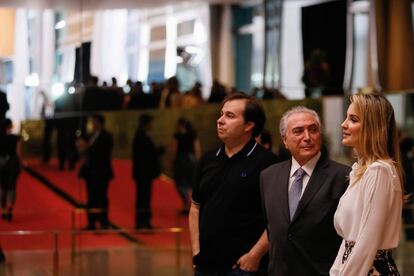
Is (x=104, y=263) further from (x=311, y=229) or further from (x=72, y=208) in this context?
(x=311, y=229)

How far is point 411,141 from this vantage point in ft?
35.6

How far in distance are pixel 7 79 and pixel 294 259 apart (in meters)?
5.66

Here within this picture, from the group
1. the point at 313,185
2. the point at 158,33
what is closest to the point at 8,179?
the point at 158,33

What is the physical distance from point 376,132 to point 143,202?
631 cm

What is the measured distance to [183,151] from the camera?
10414mm

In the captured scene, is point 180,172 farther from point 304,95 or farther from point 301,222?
point 301,222

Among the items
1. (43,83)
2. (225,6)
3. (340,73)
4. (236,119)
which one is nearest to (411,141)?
(340,73)

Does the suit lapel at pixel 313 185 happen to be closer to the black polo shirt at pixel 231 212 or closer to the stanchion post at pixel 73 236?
the black polo shirt at pixel 231 212

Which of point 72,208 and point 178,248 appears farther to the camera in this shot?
point 72,208

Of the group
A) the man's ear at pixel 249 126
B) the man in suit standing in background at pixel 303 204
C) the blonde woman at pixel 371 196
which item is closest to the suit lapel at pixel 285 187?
the man in suit standing in background at pixel 303 204

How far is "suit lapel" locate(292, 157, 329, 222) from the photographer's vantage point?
4.84m

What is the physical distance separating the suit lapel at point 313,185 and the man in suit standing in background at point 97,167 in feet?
17.7

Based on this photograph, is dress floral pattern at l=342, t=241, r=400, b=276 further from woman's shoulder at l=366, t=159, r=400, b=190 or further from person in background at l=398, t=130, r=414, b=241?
person in background at l=398, t=130, r=414, b=241

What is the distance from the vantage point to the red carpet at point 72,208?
977 centimetres
